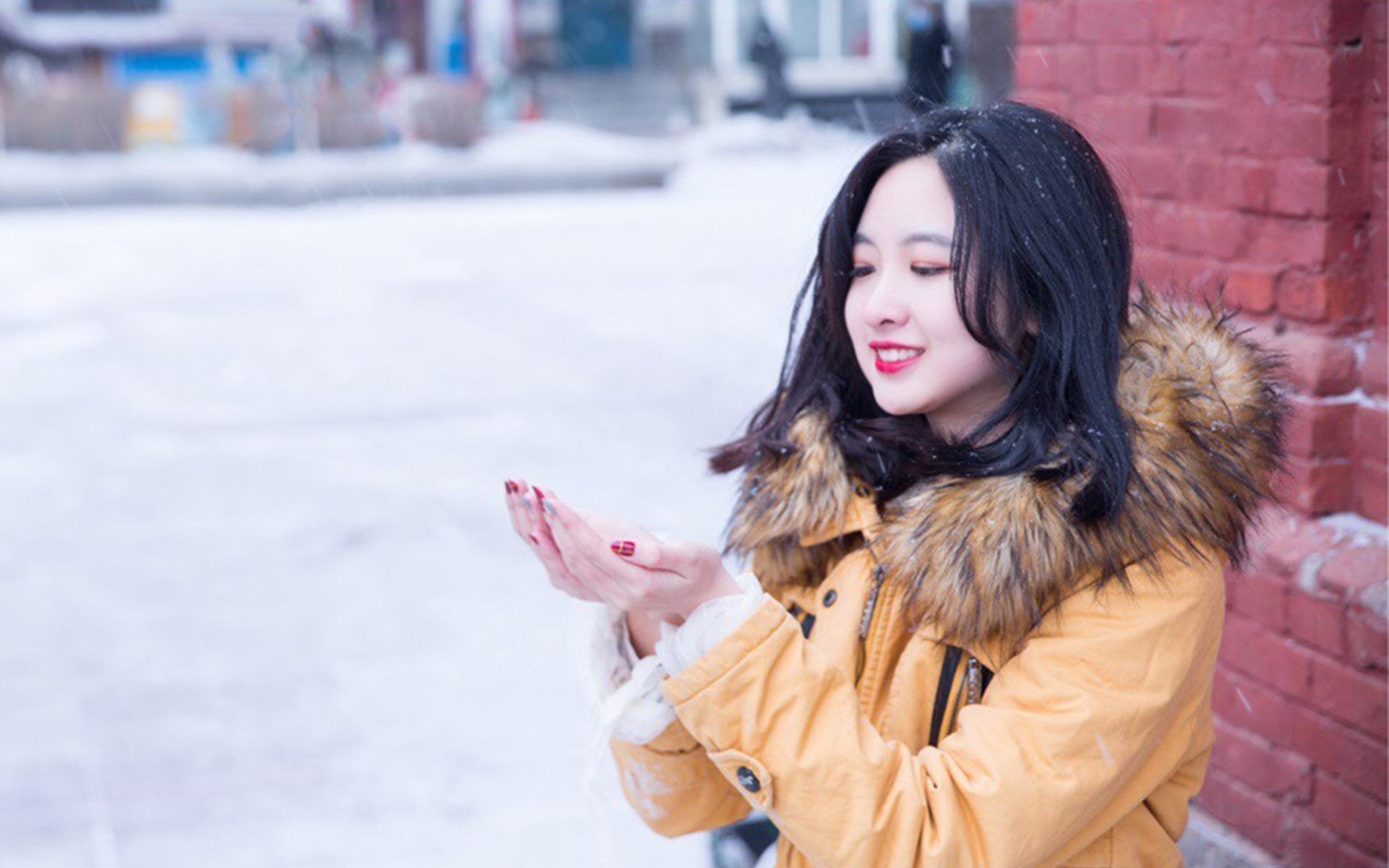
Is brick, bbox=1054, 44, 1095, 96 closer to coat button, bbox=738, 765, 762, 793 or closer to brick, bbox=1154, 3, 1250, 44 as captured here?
brick, bbox=1154, 3, 1250, 44

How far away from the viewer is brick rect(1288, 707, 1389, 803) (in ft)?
8.91

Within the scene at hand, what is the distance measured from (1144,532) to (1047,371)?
22cm

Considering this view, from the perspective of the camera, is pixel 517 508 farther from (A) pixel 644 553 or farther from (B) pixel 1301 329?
(B) pixel 1301 329

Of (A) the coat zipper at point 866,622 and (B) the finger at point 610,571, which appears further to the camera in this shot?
(A) the coat zipper at point 866,622

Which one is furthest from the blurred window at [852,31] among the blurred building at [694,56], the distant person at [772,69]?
the distant person at [772,69]

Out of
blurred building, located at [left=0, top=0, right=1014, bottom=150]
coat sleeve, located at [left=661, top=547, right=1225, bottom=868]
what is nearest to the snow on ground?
coat sleeve, located at [left=661, top=547, right=1225, bottom=868]

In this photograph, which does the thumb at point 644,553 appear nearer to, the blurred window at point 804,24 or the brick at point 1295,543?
the brick at point 1295,543

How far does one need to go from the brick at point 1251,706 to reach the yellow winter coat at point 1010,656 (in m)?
1.08

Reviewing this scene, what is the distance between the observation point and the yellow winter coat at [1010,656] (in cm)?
166

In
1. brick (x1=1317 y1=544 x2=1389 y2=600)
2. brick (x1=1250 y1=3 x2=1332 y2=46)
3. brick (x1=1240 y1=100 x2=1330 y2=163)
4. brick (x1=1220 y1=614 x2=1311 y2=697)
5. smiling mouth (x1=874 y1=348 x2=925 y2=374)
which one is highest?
brick (x1=1250 y1=3 x2=1332 y2=46)

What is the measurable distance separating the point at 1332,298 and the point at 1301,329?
8 cm

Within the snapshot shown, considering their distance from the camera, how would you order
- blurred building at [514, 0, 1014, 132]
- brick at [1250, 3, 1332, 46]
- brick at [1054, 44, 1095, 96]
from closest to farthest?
brick at [1250, 3, 1332, 46]
brick at [1054, 44, 1095, 96]
blurred building at [514, 0, 1014, 132]

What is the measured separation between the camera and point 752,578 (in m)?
1.74

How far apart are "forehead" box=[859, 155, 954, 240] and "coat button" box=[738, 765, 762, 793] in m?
0.61
